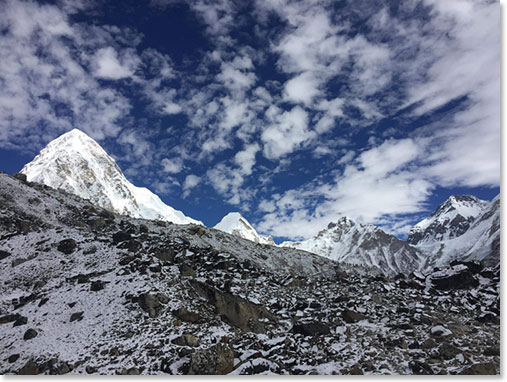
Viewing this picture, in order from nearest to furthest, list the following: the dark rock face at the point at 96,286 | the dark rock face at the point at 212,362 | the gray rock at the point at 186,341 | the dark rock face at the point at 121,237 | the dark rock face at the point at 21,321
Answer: the dark rock face at the point at 212,362 < the gray rock at the point at 186,341 < the dark rock face at the point at 21,321 < the dark rock face at the point at 96,286 < the dark rock face at the point at 121,237

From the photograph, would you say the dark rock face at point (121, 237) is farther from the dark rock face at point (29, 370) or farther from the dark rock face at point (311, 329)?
the dark rock face at point (311, 329)

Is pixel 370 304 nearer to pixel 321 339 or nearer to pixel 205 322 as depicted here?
pixel 321 339

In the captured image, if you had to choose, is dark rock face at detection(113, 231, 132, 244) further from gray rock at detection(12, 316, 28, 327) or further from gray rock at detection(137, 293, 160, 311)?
gray rock at detection(137, 293, 160, 311)

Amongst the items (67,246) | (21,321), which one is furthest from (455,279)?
(67,246)

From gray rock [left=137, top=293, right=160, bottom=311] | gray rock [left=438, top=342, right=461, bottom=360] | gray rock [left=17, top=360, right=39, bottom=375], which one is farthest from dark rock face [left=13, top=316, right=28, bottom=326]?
gray rock [left=438, top=342, right=461, bottom=360]

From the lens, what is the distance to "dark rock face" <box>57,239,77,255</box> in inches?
901

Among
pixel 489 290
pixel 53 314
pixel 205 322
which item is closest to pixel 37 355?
pixel 53 314

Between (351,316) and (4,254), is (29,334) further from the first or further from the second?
(351,316)

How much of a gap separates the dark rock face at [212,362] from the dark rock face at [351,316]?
7.14m

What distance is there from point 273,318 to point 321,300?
15.1 feet

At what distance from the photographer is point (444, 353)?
11539 mm

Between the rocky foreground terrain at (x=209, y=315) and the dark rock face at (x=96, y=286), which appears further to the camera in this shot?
the dark rock face at (x=96, y=286)

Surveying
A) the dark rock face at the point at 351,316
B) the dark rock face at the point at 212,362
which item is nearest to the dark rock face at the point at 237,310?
the dark rock face at the point at 212,362

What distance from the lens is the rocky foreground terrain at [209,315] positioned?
1170 cm
